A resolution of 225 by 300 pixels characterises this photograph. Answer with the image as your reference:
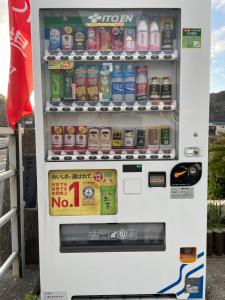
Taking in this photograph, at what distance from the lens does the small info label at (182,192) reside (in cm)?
258

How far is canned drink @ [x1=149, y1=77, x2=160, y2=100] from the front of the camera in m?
2.69

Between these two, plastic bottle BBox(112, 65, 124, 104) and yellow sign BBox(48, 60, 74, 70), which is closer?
→ yellow sign BBox(48, 60, 74, 70)

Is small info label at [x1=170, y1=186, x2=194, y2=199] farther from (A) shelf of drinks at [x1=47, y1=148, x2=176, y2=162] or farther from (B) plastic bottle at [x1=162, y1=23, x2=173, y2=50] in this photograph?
(B) plastic bottle at [x1=162, y1=23, x2=173, y2=50]

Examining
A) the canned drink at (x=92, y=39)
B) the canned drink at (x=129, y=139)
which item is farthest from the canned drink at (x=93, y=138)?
the canned drink at (x=92, y=39)

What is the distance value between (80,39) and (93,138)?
2.95ft

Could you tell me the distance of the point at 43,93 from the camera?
2545 millimetres

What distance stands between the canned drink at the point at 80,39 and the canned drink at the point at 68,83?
228 millimetres

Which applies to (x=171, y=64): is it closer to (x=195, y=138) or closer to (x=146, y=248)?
(x=195, y=138)

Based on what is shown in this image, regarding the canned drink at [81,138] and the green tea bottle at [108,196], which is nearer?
the green tea bottle at [108,196]

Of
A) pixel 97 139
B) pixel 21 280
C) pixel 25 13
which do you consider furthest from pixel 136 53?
pixel 21 280

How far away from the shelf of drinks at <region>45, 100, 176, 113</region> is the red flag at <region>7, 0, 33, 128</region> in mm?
514

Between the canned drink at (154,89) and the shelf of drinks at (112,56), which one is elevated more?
the shelf of drinks at (112,56)

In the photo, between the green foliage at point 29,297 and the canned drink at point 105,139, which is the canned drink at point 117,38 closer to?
the canned drink at point 105,139

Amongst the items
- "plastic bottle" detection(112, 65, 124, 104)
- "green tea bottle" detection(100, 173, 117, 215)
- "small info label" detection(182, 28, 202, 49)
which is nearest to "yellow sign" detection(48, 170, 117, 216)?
"green tea bottle" detection(100, 173, 117, 215)
